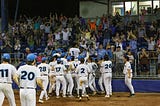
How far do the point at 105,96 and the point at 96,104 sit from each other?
304 cm

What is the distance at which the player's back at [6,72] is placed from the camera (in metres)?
12.4

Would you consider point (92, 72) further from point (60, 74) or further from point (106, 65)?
point (60, 74)

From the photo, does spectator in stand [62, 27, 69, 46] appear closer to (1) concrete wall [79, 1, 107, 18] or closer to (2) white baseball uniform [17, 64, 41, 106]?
(1) concrete wall [79, 1, 107, 18]

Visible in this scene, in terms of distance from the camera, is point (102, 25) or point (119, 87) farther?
point (102, 25)

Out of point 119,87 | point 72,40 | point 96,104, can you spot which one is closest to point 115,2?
point 72,40

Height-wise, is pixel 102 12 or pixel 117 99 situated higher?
pixel 102 12

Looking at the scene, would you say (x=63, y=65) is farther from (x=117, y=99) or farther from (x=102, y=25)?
(x=102, y=25)

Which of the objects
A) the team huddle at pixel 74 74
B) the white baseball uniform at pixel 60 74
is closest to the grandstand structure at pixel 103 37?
the team huddle at pixel 74 74

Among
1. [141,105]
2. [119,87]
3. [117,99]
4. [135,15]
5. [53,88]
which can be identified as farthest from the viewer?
[135,15]

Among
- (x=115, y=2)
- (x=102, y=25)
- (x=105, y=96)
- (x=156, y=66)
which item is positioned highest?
(x=115, y=2)

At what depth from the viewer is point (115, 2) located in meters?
33.5

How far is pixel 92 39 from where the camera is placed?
80.4ft

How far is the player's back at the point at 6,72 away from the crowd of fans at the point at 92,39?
9268mm

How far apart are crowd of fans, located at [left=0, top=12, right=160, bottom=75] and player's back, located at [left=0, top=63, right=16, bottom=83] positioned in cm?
927
